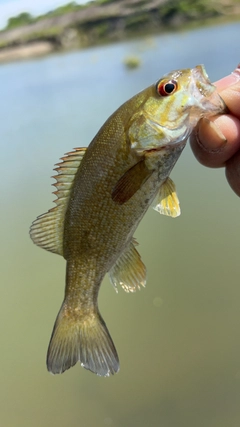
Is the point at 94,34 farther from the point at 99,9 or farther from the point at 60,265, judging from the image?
the point at 60,265

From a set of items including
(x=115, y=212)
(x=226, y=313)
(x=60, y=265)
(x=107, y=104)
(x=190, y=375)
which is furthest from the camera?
(x=107, y=104)

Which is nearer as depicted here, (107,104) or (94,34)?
(107,104)

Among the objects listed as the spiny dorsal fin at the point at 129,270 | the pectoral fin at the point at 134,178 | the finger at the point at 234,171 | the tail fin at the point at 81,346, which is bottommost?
the tail fin at the point at 81,346

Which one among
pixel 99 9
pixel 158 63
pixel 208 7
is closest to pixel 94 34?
pixel 99 9

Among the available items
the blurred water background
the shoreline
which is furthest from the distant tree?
the blurred water background

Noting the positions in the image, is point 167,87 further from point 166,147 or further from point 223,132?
point 223,132

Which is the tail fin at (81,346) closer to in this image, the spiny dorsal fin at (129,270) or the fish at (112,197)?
the fish at (112,197)

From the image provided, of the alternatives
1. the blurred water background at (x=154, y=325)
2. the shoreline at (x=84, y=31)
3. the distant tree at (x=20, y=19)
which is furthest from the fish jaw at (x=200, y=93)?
the distant tree at (x=20, y=19)
